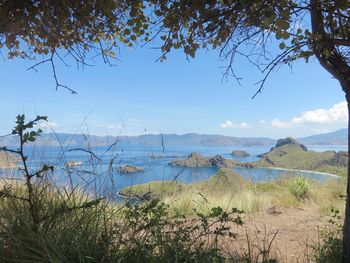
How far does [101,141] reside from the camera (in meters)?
3.88

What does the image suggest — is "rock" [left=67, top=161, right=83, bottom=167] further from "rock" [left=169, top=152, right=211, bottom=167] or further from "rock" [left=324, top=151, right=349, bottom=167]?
"rock" [left=324, top=151, right=349, bottom=167]

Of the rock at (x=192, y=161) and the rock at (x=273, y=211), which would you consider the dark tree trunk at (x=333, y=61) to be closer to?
the rock at (x=192, y=161)

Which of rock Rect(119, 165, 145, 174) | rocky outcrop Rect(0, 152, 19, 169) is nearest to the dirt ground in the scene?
rock Rect(119, 165, 145, 174)

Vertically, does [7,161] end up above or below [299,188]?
above

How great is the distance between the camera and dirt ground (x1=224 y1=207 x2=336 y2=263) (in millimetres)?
4969

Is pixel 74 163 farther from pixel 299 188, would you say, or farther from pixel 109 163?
pixel 299 188

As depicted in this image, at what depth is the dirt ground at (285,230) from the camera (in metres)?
4.97

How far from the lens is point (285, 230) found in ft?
20.8

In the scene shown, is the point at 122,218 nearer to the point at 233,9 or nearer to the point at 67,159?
the point at 67,159

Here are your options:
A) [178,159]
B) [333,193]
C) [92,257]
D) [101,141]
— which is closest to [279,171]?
[333,193]

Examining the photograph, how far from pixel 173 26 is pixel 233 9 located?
0.64 m

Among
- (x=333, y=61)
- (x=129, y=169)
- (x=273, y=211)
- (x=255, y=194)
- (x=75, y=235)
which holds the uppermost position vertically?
(x=333, y=61)

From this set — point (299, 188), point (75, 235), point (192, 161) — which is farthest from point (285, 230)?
point (75, 235)

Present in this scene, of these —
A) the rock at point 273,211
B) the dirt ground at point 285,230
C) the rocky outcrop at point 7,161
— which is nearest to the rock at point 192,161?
the dirt ground at point 285,230
